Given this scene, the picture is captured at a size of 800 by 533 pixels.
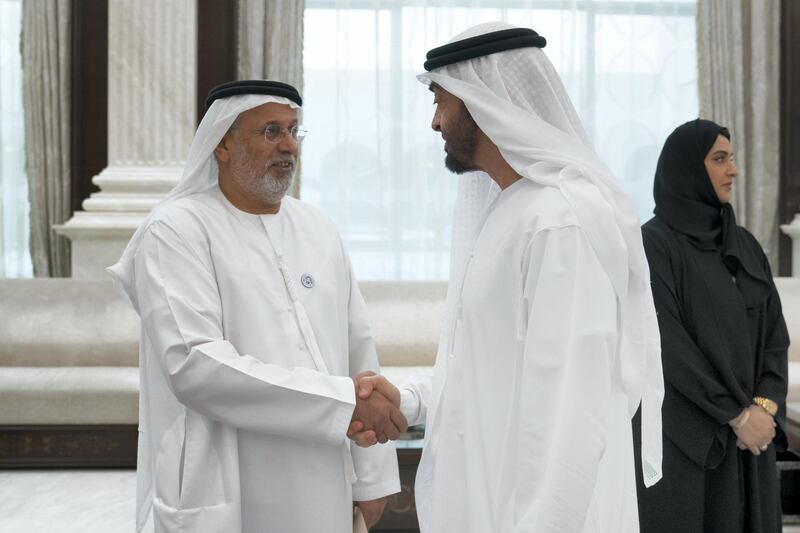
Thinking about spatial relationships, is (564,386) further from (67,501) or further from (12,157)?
(12,157)

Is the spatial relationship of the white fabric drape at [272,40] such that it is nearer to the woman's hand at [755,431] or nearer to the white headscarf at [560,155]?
the woman's hand at [755,431]

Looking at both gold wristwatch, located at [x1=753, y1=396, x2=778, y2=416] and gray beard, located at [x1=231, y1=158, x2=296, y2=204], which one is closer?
gray beard, located at [x1=231, y1=158, x2=296, y2=204]

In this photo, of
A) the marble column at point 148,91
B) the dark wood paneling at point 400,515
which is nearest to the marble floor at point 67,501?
the dark wood paneling at point 400,515

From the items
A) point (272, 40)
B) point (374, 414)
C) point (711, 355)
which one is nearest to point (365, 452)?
point (374, 414)

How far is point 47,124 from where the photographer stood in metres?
6.48

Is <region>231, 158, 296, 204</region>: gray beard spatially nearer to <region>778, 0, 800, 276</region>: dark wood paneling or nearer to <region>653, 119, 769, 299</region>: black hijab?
<region>653, 119, 769, 299</region>: black hijab

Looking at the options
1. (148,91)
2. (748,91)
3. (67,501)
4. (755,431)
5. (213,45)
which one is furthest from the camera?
(748,91)

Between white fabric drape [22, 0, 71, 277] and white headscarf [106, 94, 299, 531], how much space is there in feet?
14.9

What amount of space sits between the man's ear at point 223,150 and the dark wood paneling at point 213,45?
3993 mm

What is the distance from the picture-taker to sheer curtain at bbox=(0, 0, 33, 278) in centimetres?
658

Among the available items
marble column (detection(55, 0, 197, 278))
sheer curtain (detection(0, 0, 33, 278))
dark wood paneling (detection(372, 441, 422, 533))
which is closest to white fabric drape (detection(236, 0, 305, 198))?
marble column (detection(55, 0, 197, 278))

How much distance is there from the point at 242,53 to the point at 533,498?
220 inches

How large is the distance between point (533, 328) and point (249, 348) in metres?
0.80

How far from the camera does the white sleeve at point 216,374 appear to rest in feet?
6.54
